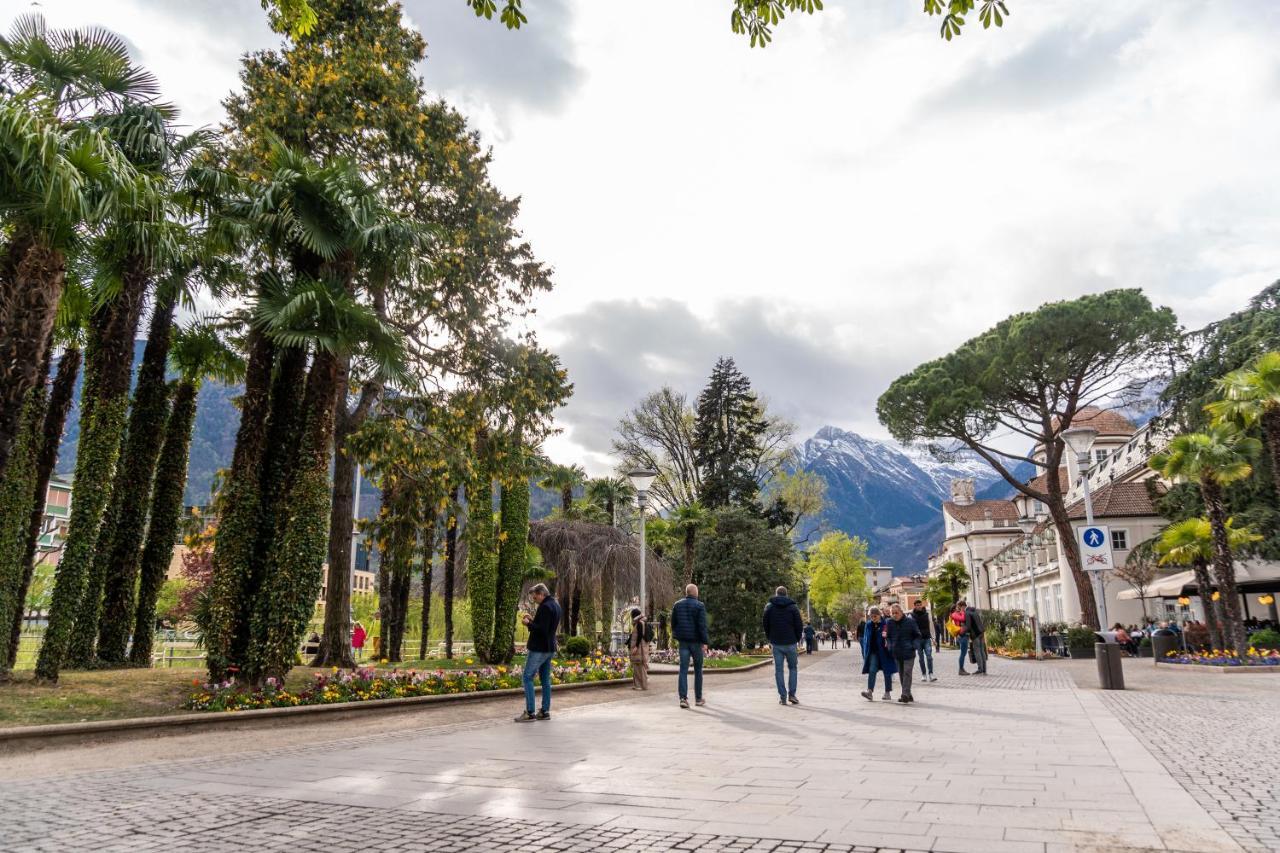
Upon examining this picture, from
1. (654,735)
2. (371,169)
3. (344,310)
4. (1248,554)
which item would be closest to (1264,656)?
(1248,554)

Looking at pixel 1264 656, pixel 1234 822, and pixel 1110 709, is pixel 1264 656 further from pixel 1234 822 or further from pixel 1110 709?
pixel 1234 822

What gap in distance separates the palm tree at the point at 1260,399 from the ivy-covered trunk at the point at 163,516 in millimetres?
23391

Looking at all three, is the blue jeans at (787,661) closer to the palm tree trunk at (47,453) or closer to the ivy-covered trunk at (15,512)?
the ivy-covered trunk at (15,512)

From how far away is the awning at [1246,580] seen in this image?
87.5 feet

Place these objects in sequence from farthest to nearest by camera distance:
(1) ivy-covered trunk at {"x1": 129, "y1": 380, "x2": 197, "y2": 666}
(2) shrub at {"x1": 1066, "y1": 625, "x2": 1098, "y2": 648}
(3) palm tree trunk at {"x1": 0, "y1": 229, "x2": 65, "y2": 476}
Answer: (2) shrub at {"x1": 1066, "y1": 625, "x2": 1098, "y2": 648} → (1) ivy-covered trunk at {"x1": 129, "y1": 380, "x2": 197, "y2": 666} → (3) palm tree trunk at {"x1": 0, "y1": 229, "x2": 65, "y2": 476}

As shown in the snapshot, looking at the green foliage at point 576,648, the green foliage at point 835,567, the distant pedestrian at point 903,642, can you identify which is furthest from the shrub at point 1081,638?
the green foliage at point 835,567

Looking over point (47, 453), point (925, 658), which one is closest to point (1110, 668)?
point (925, 658)

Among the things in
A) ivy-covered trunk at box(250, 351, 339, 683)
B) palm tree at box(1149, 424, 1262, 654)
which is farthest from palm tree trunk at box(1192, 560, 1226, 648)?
A: ivy-covered trunk at box(250, 351, 339, 683)

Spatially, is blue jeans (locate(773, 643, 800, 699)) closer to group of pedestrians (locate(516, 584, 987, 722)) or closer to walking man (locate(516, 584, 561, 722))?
group of pedestrians (locate(516, 584, 987, 722))

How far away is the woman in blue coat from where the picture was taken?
1288 centimetres

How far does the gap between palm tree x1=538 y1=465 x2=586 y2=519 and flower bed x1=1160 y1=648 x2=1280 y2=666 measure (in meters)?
21.2

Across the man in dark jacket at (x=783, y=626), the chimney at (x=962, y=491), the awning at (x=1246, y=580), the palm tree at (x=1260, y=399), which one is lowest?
the man in dark jacket at (x=783, y=626)

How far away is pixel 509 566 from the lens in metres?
21.4

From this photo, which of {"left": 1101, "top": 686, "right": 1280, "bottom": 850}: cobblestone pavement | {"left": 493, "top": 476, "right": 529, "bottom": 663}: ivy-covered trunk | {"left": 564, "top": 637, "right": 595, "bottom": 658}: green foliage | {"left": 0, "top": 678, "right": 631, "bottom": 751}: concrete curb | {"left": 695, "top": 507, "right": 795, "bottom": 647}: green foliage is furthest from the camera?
{"left": 695, "top": 507, "right": 795, "bottom": 647}: green foliage
